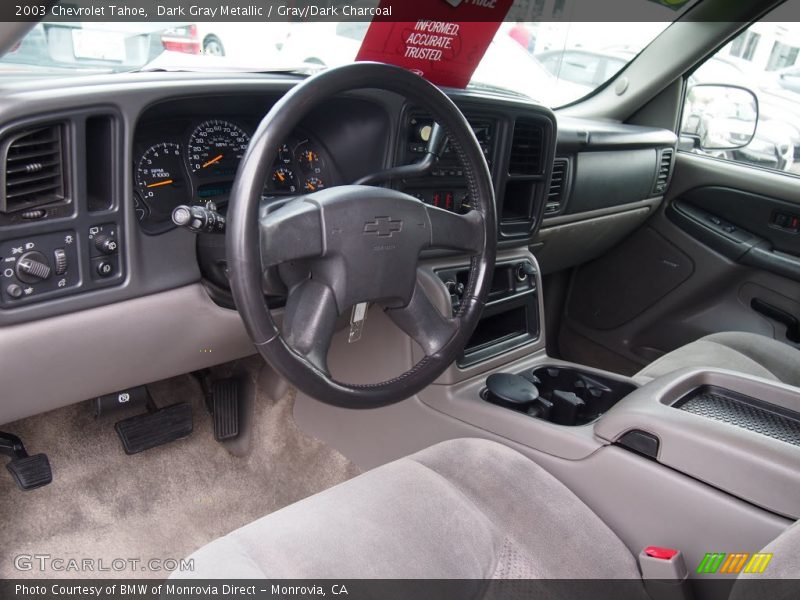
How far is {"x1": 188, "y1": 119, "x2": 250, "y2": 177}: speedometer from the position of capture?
1.44m

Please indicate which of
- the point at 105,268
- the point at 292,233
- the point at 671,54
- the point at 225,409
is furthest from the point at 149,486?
the point at 671,54

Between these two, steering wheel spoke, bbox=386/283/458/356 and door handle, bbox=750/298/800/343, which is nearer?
steering wheel spoke, bbox=386/283/458/356

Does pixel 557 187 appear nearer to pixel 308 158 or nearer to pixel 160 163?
pixel 308 158

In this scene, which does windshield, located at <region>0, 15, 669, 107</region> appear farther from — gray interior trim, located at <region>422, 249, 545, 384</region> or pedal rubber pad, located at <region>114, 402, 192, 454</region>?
pedal rubber pad, located at <region>114, 402, 192, 454</region>

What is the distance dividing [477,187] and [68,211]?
2.35 ft

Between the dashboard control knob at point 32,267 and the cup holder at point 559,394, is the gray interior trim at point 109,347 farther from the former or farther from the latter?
the cup holder at point 559,394

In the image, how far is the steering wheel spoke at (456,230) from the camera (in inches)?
49.8

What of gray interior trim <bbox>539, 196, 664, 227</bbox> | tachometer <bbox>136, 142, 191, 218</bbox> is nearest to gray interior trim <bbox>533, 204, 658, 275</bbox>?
gray interior trim <bbox>539, 196, 664, 227</bbox>

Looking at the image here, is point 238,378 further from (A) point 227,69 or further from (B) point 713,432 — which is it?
(B) point 713,432

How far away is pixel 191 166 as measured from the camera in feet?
4.69

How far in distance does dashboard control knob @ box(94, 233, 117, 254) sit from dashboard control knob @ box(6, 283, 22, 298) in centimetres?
15

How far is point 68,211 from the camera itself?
1.21 meters

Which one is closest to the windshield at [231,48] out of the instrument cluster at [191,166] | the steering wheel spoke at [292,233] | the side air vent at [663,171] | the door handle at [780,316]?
the instrument cluster at [191,166]

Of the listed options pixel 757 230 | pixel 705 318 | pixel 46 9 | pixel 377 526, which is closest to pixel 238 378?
pixel 377 526
